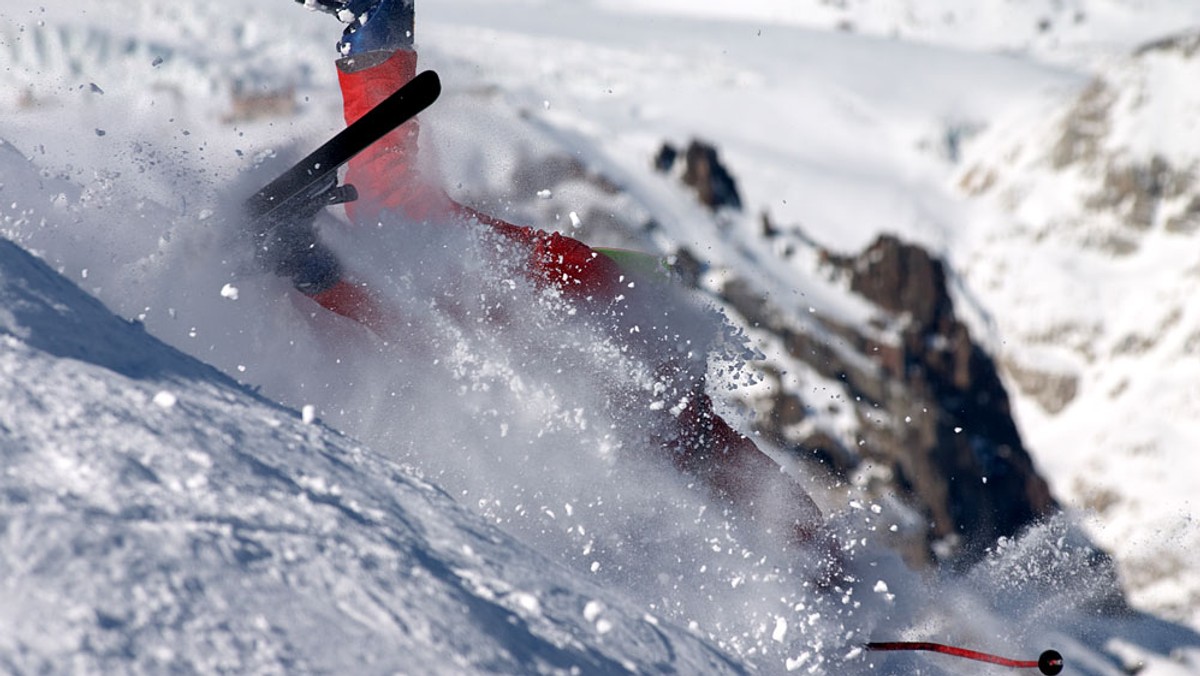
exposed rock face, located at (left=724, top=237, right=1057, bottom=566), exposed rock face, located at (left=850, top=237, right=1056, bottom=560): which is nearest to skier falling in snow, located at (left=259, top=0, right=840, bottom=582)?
exposed rock face, located at (left=724, top=237, right=1057, bottom=566)

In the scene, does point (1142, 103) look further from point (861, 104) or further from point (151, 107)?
point (151, 107)

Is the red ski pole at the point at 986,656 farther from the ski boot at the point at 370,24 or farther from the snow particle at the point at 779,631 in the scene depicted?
the ski boot at the point at 370,24

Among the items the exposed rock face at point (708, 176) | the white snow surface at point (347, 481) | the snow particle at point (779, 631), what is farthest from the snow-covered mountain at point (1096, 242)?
the snow particle at point (779, 631)

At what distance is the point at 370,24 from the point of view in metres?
3.22

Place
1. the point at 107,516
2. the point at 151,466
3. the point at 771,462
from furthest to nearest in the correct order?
the point at 771,462
the point at 151,466
the point at 107,516

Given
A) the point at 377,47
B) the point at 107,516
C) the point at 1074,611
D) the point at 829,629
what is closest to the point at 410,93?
the point at 377,47

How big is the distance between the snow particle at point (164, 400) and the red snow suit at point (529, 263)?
4.65ft

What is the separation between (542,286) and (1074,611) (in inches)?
97.5

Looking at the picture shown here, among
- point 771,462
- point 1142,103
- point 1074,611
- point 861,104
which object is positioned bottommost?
point 1074,611

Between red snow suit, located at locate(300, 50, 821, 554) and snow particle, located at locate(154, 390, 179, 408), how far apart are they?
4.65 feet

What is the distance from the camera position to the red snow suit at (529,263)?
3143 mm

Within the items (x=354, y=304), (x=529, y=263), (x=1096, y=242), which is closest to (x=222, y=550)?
(x=354, y=304)

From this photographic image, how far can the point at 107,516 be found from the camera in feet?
4.13

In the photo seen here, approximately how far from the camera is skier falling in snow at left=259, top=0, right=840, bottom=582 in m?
3.11
